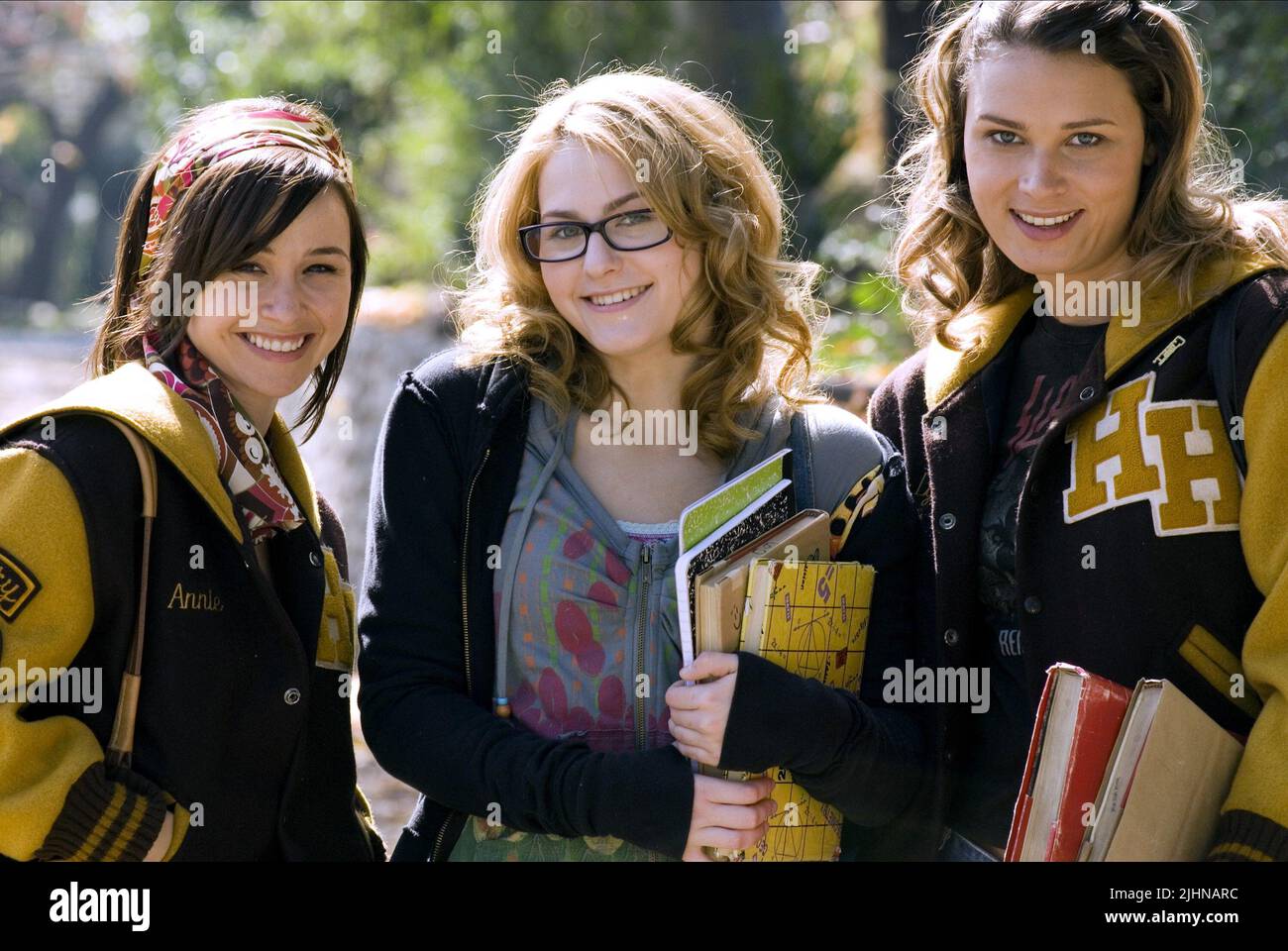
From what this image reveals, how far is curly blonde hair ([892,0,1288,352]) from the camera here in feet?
8.55

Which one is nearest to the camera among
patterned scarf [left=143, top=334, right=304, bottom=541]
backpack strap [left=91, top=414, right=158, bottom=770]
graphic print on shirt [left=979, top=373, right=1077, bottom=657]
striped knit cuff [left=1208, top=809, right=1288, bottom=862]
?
striped knit cuff [left=1208, top=809, right=1288, bottom=862]

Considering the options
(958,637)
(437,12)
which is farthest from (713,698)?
(437,12)

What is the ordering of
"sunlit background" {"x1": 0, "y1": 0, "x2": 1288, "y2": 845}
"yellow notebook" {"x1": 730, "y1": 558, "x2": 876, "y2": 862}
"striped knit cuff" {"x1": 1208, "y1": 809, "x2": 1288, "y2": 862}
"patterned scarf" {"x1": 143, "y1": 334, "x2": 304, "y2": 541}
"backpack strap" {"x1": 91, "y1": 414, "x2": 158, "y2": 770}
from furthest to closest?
"sunlit background" {"x1": 0, "y1": 0, "x2": 1288, "y2": 845}, "patterned scarf" {"x1": 143, "y1": 334, "x2": 304, "y2": 541}, "yellow notebook" {"x1": 730, "y1": 558, "x2": 876, "y2": 862}, "backpack strap" {"x1": 91, "y1": 414, "x2": 158, "y2": 770}, "striped knit cuff" {"x1": 1208, "y1": 809, "x2": 1288, "y2": 862}

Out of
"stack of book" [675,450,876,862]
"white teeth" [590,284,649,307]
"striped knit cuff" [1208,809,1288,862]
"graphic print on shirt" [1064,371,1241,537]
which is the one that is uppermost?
"white teeth" [590,284,649,307]

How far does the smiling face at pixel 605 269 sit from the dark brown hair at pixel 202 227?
47 cm

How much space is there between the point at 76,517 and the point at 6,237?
34834 millimetres

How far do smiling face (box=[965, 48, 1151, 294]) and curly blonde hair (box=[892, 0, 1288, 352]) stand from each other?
0.03 metres

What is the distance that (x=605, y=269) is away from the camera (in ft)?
8.77

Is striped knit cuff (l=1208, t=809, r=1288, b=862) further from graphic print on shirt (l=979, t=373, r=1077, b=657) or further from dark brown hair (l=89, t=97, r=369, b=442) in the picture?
dark brown hair (l=89, t=97, r=369, b=442)

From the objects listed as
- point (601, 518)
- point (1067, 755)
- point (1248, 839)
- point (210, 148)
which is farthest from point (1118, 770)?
point (210, 148)

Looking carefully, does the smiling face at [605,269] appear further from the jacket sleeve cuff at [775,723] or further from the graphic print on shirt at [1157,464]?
the graphic print on shirt at [1157,464]

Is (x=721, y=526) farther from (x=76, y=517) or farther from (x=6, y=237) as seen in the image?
(x=6, y=237)

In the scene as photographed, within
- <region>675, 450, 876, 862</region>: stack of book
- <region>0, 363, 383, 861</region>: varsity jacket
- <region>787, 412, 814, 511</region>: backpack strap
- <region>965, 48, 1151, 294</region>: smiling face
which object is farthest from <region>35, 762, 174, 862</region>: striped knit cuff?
<region>965, 48, 1151, 294</region>: smiling face

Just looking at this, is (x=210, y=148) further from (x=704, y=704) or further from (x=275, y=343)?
(x=704, y=704)
